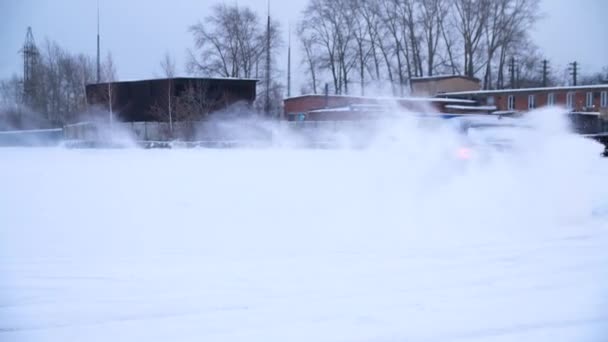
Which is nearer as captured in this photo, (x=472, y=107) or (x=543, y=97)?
(x=472, y=107)

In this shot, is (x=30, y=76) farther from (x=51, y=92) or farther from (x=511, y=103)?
(x=511, y=103)

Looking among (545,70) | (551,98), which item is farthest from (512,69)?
(551,98)

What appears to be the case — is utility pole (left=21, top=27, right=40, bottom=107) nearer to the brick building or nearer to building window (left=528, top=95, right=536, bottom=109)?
the brick building

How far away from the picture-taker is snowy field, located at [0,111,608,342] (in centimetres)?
434

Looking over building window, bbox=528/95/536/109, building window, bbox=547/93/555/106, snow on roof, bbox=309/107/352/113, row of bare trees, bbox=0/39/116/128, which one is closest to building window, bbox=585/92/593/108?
building window, bbox=547/93/555/106

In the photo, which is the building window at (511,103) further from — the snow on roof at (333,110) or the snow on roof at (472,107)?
the snow on roof at (333,110)

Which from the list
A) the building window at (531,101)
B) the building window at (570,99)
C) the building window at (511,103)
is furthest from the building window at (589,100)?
the building window at (511,103)

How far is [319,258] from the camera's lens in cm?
625

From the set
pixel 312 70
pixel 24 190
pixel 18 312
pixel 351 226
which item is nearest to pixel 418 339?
pixel 18 312

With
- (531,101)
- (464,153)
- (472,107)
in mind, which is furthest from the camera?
(531,101)

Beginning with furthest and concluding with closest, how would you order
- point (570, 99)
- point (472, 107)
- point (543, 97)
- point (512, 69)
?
point (512, 69)
point (543, 97)
point (472, 107)
point (570, 99)

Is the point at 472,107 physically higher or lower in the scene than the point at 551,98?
lower

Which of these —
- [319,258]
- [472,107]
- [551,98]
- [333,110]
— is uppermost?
[551,98]

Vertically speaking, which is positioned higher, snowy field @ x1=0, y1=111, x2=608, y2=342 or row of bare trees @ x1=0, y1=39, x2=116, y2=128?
row of bare trees @ x1=0, y1=39, x2=116, y2=128
